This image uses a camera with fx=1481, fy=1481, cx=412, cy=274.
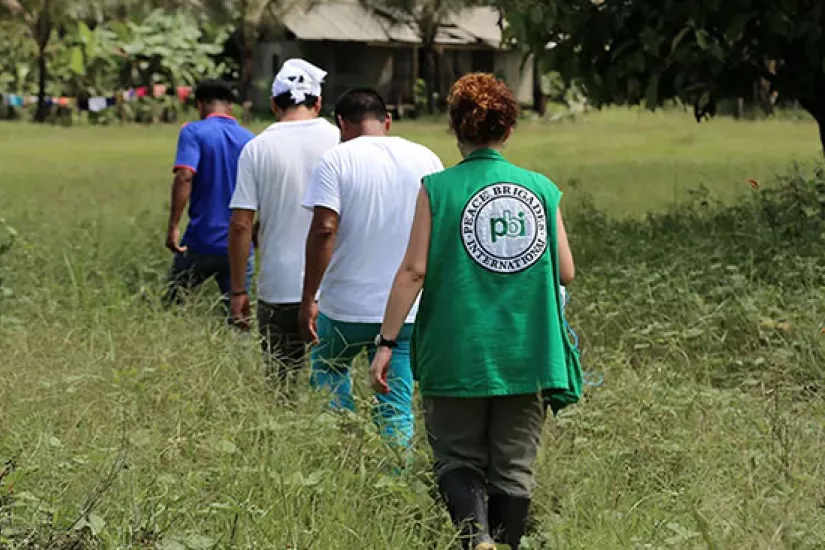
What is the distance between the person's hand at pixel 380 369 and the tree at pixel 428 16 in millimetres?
36401

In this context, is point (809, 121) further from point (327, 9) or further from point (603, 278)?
point (603, 278)

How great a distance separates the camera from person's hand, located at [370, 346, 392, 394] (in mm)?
4926

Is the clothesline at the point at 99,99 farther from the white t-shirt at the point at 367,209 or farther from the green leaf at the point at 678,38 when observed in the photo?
the white t-shirt at the point at 367,209

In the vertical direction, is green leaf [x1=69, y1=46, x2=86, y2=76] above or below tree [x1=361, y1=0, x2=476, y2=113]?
below

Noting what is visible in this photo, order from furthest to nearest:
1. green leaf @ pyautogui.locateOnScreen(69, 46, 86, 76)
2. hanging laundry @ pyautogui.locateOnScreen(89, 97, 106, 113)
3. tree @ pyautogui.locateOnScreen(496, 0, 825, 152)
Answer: green leaf @ pyautogui.locateOnScreen(69, 46, 86, 76) < hanging laundry @ pyautogui.locateOnScreen(89, 97, 106, 113) < tree @ pyautogui.locateOnScreen(496, 0, 825, 152)

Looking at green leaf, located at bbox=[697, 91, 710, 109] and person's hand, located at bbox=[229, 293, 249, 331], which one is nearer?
person's hand, located at bbox=[229, 293, 249, 331]

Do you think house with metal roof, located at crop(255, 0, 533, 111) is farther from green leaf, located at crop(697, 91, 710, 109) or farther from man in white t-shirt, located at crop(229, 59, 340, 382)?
man in white t-shirt, located at crop(229, 59, 340, 382)

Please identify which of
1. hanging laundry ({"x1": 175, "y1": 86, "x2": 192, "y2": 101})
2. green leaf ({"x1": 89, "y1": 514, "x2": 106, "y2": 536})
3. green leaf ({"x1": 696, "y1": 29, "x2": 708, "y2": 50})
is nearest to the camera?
green leaf ({"x1": 89, "y1": 514, "x2": 106, "y2": 536})

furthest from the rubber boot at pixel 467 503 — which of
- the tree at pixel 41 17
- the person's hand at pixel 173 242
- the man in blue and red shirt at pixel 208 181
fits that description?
the tree at pixel 41 17

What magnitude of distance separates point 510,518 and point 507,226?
97cm

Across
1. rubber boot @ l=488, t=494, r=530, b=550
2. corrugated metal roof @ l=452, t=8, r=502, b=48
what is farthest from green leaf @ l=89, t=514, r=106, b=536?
corrugated metal roof @ l=452, t=8, r=502, b=48

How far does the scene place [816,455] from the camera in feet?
17.7

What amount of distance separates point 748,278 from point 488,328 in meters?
4.83

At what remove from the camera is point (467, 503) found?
15.6 feet
